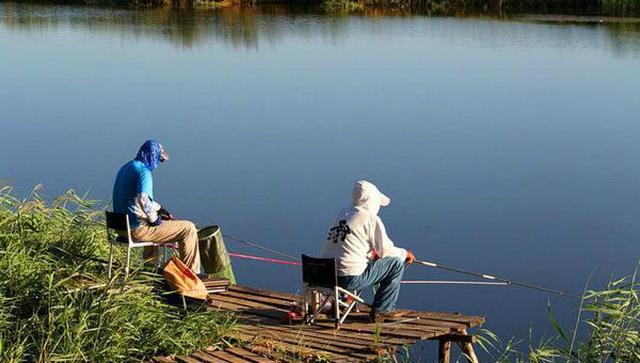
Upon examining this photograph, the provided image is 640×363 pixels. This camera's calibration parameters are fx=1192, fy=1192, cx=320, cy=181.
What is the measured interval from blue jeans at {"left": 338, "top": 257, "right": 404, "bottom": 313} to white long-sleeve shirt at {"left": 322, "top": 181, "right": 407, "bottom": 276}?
0.12ft

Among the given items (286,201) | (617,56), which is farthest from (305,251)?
(617,56)

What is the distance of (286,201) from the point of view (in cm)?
1115

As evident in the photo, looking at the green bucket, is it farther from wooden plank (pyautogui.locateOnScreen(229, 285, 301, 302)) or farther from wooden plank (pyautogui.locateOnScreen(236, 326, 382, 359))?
wooden plank (pyautogui.locateOnScreen(236, 326, 382, 359))

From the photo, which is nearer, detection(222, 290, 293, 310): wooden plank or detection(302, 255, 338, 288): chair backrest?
detection(302, 255, 338, 288): chair backrest

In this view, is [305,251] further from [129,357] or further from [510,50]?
[510,50]

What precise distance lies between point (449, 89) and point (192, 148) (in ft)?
18.1

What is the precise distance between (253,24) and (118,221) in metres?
21.4

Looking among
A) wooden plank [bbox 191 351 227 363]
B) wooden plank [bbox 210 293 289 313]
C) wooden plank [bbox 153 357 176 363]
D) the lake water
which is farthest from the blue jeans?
the lake water

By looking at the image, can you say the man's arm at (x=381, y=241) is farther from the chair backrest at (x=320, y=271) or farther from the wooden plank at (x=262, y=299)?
the wooden plank at (x=262, y=299)

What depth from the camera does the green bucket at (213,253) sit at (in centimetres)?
754

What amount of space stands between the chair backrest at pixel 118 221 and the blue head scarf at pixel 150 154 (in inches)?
16.8

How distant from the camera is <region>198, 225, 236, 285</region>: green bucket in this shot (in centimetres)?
754

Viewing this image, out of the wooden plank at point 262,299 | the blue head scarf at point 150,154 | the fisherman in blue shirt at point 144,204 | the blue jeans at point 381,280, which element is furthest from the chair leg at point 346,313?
the blue head scarf at point 150,154

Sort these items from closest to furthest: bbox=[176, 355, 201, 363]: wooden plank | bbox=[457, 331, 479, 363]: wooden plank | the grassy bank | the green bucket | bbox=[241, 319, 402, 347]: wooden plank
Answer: bbox=[176, 355, 201, 363]: wooden plank < bbox=[241, 319, 402, 347]: wooden plank < bbox=[457, 331, 479, 363]: wooden plank < the green bucket < the grassy bank
